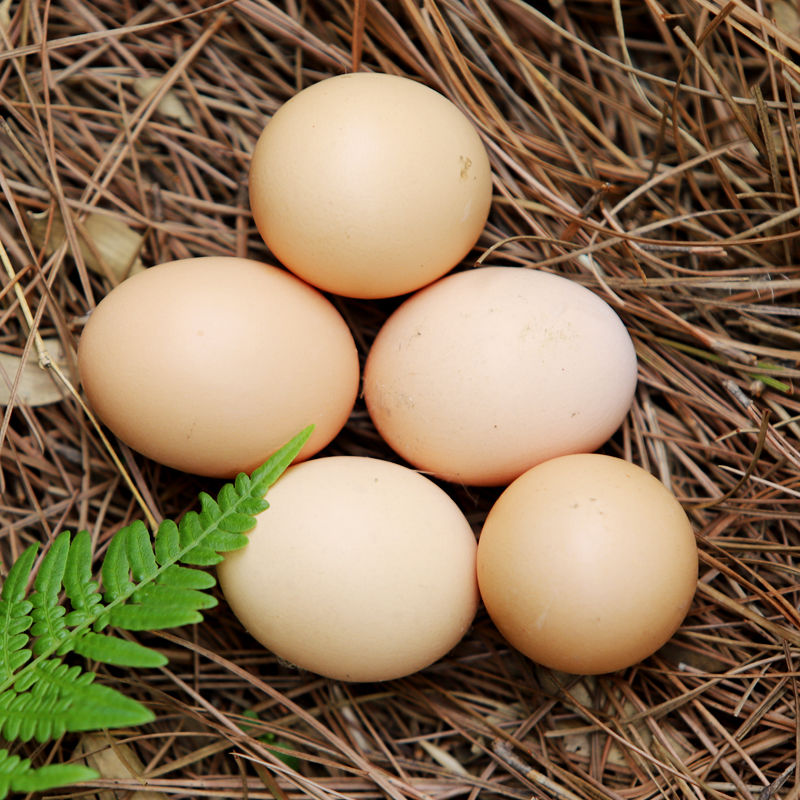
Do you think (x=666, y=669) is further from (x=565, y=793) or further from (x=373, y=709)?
(x=373, y=709)

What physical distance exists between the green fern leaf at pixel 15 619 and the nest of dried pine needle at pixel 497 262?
22 cm

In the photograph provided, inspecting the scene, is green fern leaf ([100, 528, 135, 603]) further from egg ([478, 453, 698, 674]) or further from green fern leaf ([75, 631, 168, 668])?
egg ([478, 453, 698, 674])

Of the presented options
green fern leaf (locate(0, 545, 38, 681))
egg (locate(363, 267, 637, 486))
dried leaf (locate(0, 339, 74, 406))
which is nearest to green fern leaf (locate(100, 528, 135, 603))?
green fern leaf (locate(0, 545, 38, 681))

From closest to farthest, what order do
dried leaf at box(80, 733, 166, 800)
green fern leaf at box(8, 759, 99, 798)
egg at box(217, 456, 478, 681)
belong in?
green fern leaf at box(8, 759, 99, 798), egg at box(217, 456, 478, 681), dried leaf at box(80, 733, 166, 800)

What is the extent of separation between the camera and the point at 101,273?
1.47m

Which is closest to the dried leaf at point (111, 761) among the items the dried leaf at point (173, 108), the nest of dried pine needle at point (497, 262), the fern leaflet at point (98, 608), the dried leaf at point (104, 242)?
the nest of dried pine needle at point (497, 262)

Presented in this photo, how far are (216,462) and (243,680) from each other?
456 millimetres

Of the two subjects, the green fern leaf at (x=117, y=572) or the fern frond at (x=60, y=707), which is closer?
the fern frond at (x=60, y=707)

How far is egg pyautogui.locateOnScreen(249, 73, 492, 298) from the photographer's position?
3.99 feet

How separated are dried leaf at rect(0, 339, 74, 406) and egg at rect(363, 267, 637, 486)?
62cm

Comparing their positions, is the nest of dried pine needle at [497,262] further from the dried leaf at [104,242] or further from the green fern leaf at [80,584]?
the green fern leaf at [80,584]

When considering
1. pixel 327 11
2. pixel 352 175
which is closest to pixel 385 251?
pixel 352 175

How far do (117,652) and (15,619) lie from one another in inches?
9.2

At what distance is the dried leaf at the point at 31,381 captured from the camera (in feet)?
4.61
